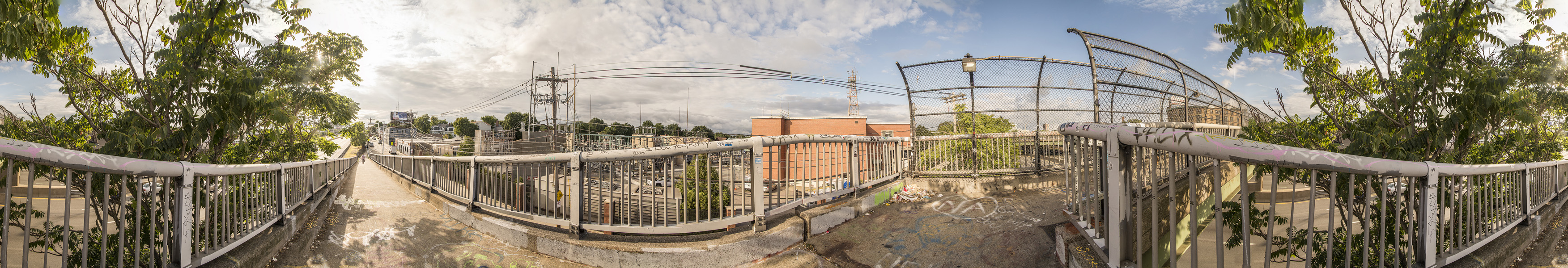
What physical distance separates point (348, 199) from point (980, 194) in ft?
26.6

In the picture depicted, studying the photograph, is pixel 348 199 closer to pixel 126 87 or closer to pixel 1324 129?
pixel 126 87

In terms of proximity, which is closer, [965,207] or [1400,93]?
[1400,93]

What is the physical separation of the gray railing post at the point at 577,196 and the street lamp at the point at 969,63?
Result: 5243mm

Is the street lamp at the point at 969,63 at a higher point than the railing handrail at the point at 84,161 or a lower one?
higher

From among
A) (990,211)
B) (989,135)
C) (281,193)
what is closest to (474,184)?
(281,193)

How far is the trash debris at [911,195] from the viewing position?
554cm

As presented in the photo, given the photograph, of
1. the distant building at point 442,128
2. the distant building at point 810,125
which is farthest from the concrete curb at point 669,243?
the distant building at point 442,128

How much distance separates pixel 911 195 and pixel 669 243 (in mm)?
3359

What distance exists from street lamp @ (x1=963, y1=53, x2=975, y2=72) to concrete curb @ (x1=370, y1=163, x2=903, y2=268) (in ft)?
12.0

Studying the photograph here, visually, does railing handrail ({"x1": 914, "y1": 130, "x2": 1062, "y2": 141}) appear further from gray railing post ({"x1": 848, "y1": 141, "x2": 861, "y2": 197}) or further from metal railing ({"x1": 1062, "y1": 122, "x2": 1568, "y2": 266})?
metal railing ({"x1": 1062, "y1": 122, "x2": 1568, "y2": 266})

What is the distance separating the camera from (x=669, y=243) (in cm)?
330

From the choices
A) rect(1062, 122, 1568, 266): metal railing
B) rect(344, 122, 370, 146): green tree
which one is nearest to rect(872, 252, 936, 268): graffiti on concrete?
rect(1062, 122, 1568, 266): metal railing

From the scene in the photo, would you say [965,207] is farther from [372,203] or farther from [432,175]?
[372,203]

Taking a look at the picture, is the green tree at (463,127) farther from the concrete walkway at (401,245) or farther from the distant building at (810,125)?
the concrete walkway at (401,245)
